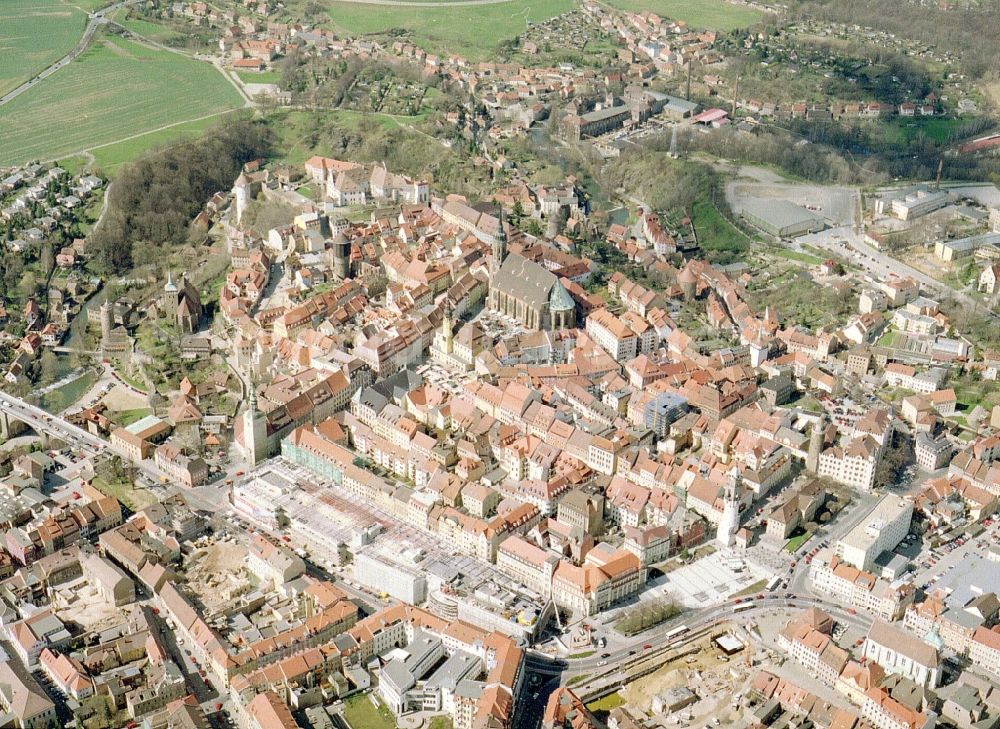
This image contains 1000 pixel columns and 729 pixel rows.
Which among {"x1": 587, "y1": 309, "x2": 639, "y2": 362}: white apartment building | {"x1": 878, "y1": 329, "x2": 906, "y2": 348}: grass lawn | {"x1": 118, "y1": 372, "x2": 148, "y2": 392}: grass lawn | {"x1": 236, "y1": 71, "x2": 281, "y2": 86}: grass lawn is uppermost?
{"x1": 587, "y1": 309, "x2": 639, "y2": 362}: white apartment building

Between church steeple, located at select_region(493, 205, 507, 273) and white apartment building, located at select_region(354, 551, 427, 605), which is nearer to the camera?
white apartment building, located at select_region(354, 551, 427, 605)

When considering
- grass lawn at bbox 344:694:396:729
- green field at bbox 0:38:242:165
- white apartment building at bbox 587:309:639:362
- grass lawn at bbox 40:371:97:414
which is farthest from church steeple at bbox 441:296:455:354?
green field at bbox 0:38:242:165

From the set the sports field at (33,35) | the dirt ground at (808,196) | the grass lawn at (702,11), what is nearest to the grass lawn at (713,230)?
A: the dirt ground at (808,196)

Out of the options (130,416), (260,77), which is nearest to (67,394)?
(130,416)

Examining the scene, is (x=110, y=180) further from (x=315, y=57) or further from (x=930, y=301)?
(x=930, y=301)

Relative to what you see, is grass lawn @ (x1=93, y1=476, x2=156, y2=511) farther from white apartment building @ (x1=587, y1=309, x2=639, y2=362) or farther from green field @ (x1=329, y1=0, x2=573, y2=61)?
green field @ (x1=329, y1=0, x2=573, y2=61)

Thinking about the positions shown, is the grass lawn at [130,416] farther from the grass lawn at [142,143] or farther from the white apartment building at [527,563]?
the grass lawn at [142,143]

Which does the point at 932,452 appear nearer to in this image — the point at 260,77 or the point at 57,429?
the point at 57,429
